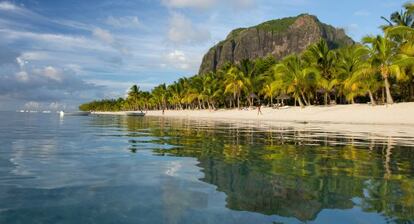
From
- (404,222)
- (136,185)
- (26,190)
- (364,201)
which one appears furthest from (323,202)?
(26,190)

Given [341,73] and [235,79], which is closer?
[341,73]

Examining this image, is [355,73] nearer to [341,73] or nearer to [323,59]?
[341,73]

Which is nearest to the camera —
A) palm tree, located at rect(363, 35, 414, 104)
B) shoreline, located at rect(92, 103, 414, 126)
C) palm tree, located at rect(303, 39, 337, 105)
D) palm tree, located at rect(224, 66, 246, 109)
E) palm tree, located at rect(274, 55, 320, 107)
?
shoreline, located at rect(92, 103, 414, 126)

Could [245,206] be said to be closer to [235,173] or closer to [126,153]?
[235,173]

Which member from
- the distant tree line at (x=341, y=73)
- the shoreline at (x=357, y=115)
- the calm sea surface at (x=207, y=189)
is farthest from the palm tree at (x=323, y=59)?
the calm sea surface at (x=207, y=189)

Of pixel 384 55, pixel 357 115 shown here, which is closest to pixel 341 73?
pixel 384 55

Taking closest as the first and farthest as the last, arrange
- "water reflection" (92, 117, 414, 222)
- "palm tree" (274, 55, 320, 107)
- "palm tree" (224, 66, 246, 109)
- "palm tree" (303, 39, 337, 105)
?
"water reflection" (92, 117, 414, 222)
"palm tree" (274, 55, 320, 107)
"palm tree" (303, 39, 337, 105)
"palm tree" (224, 66, 246, 109)

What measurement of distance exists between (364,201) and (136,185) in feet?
13.7

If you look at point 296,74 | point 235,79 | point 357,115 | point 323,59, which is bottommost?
point 357,115

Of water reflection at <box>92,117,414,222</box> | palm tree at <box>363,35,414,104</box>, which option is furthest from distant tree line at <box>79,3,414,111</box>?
water reflection at <box>92,117,414,222</box>

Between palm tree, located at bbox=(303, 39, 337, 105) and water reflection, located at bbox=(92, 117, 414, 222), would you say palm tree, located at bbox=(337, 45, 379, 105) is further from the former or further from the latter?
water reflection, located at bbox=(92, 117, 414, 222)

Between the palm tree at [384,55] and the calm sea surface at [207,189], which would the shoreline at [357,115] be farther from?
the calm sea surface at [207,189]

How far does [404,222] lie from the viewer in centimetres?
511

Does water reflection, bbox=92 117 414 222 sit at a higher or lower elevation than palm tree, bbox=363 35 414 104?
lower
